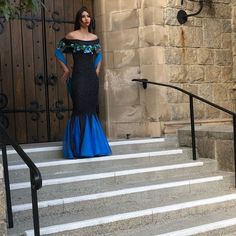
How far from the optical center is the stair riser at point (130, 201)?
14.0ft

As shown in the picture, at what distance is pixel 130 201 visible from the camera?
4723 mm

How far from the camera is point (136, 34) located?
6535 mm

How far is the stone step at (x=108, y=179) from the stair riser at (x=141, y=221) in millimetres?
557

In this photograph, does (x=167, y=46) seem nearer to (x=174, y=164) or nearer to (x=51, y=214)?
(x=174, y=164)

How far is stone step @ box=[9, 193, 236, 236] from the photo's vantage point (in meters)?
3.92

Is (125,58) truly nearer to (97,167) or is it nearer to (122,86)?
(122,86)

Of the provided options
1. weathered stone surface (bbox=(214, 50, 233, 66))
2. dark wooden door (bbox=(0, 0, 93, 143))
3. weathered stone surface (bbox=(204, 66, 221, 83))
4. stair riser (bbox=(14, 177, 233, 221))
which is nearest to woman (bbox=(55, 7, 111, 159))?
stair riser (bbox=(14, 177, 233, 221))

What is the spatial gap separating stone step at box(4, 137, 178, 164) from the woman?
0.21 meters

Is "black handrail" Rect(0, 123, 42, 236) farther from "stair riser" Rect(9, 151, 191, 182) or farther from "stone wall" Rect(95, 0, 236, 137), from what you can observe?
"stone wall" Rect(95, 0, 236, 137)

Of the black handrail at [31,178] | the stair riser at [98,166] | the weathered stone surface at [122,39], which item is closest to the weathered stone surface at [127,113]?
the weathered stone surface at [122,39]

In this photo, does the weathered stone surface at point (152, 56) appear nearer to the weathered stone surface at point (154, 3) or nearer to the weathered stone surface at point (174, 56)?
the weathered stone surface at point (174, 56)

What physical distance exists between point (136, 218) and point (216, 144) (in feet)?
6.31

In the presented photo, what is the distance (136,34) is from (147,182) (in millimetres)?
2260

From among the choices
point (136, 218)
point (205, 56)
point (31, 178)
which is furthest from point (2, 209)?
point (205, 56)
